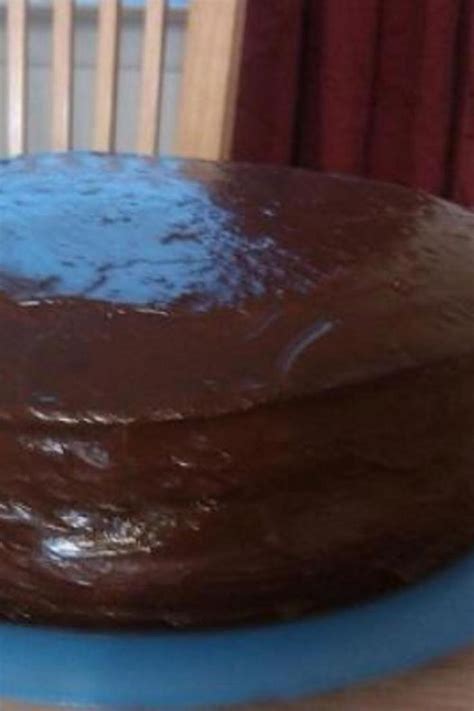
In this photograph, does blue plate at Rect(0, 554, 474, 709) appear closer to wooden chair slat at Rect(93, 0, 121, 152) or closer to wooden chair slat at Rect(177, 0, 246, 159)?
wooden chair slat at Rect(177, 0, 246, 159)

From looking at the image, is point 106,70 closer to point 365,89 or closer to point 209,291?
point 365,89

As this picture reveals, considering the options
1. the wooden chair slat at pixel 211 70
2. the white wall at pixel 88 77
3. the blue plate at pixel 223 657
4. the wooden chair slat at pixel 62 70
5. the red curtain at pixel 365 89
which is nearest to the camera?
the blue plate at pixel 223 657

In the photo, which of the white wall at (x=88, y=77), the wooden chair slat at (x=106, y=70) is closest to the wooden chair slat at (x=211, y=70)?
the wooden chair slat at (x=106, y=70)

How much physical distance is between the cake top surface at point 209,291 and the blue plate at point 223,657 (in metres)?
0.12

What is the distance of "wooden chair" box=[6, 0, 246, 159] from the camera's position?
1.50 metres

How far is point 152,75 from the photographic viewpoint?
1.63 meters

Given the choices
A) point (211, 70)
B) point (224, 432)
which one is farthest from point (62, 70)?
point (224, 432)

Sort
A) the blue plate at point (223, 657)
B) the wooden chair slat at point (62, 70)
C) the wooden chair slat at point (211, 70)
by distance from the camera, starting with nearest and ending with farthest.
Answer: the blue plate at point (223, 657)
the wooden chair slat at point (211, 70)
the wooden chair slat at point (62, 70)

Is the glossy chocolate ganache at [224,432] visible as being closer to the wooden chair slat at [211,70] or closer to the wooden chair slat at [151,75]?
the wooden chair slat at [211,70]

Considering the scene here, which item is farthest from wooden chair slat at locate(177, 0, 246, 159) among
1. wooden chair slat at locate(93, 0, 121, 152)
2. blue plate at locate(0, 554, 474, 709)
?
blue plate at locate(0, 554, 474, 709)

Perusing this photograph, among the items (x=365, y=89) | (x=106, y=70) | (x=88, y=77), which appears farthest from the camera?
(x=88, y=77)

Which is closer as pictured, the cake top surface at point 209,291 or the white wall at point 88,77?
the cake top surface at point 209,291

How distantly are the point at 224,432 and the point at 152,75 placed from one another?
3.60ft

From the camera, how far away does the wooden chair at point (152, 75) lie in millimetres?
1505
